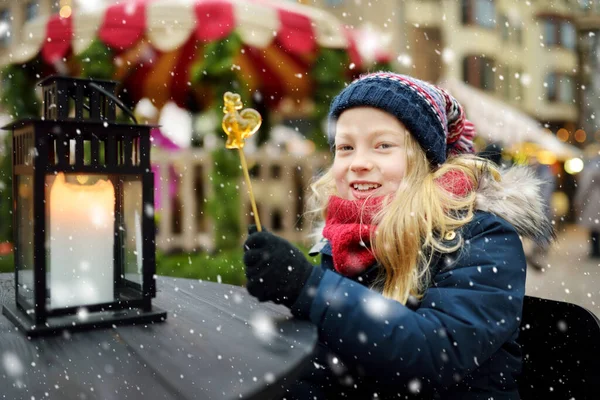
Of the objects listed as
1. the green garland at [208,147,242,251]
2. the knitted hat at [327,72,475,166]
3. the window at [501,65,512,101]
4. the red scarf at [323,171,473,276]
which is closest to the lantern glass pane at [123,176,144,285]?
the red scarf at [323,171,473,276]

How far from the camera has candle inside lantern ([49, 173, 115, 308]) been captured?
140 cm

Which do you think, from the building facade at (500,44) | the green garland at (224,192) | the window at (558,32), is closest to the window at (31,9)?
the building facade at (500,44)

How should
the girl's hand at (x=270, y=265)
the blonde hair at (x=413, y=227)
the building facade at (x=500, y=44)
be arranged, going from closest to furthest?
the girl's hand at (x=270, y=265)
the blonde hair at (x=413, y=227)
the building facade at (x=500, y=44)

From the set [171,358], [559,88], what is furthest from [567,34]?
[171,358]

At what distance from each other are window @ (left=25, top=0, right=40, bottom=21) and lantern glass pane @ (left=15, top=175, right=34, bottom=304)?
15.9 meters

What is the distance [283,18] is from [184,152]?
1.69 m

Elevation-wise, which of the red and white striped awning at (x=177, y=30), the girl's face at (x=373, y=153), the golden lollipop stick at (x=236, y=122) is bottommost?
the girl's face at (x=373, y=153)

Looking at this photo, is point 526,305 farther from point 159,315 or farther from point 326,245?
point 159,315

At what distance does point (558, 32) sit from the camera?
2856cm

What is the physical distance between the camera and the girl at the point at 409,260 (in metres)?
1.46

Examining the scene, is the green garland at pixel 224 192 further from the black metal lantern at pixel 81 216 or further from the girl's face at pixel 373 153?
the black metal lantern at pixel 81 216

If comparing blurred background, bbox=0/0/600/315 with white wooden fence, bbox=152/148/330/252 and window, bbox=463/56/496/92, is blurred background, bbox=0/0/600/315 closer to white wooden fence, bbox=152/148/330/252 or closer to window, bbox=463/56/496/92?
white wooden fence, bbox=152/148/330/252

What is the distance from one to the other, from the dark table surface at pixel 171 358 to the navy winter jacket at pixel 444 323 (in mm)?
104

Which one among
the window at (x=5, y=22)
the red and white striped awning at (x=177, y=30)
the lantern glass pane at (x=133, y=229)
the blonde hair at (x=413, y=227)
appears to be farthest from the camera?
the window at (x=5, y=22)
